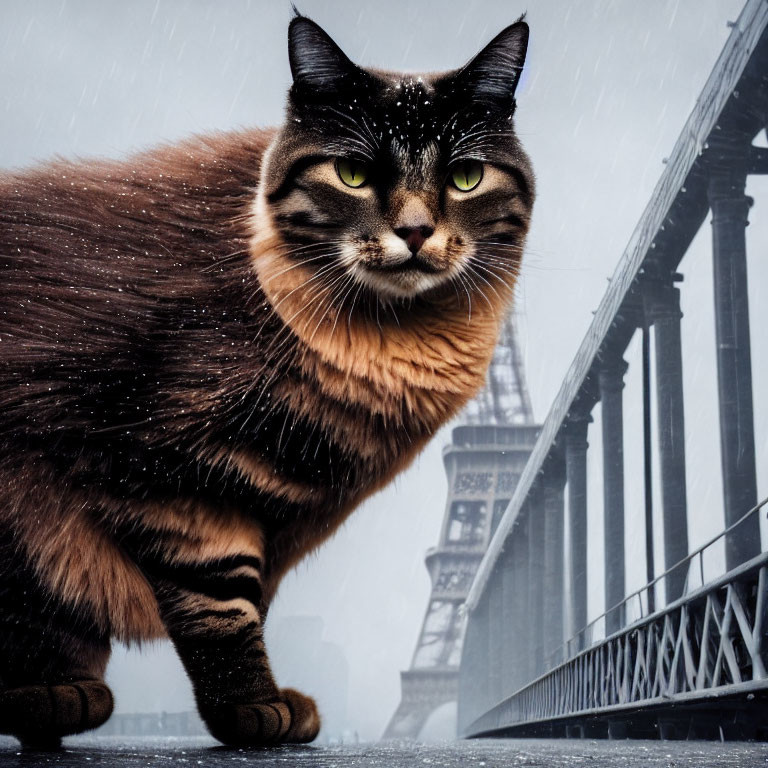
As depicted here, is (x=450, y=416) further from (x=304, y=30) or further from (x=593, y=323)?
(x=593, y=323)

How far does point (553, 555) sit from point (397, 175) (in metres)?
27.9

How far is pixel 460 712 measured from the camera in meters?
51.8

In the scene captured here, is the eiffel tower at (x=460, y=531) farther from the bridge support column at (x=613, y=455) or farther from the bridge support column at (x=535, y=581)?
the bridge support column at (x=613, y=455)

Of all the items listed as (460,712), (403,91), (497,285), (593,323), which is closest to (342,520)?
(497,285)

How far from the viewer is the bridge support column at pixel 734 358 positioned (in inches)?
470

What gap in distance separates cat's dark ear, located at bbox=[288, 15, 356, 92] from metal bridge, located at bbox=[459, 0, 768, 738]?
3.48 m

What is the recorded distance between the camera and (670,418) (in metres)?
16.0

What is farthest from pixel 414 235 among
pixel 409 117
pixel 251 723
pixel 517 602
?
pixel 517 602

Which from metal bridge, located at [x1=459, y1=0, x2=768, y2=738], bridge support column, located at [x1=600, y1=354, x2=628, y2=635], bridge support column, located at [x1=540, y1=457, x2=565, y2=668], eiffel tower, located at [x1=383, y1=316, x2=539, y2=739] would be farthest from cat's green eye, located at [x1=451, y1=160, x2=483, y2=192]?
eiffel tower, located at [x1=383, y1=316, x2=539, y2=739]

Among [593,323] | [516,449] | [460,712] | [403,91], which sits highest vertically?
[516,449]

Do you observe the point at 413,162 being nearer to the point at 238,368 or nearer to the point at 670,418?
the point at 238,368

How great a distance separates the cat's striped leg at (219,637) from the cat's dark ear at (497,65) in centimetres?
129

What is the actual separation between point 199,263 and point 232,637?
881 millimetres

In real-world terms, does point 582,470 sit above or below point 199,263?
above
